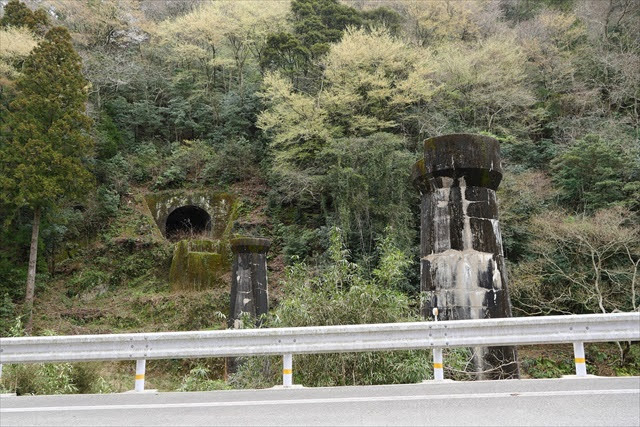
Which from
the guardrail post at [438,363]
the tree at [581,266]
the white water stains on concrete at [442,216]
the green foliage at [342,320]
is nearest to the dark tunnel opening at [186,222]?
the tree at [581,266]

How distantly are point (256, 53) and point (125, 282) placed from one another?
61.5ft

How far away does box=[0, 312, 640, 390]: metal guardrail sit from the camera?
14.9 ft

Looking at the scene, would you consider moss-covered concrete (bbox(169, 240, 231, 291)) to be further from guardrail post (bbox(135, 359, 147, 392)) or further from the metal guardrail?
the metal guardrail

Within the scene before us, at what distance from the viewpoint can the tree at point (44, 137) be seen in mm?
19328

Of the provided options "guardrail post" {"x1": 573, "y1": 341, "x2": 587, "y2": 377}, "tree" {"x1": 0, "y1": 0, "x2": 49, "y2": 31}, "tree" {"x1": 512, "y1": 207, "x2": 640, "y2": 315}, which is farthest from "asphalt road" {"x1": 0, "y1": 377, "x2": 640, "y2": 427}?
"tree" {"x1": 0, "y1": 0, "x2": 49, "y2": 31}

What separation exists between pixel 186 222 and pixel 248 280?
52.2 ft

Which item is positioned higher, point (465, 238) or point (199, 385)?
point (465, 238)

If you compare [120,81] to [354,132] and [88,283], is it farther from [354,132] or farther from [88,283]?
[354,132]

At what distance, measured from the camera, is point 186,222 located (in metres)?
28.5

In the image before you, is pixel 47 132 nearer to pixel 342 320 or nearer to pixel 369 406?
pixel 342 320

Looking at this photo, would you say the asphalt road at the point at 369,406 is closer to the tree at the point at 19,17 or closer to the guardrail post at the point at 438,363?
the guardrail post at the point at 438,363

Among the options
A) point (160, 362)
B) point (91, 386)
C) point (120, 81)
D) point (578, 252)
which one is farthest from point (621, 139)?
point (120, 81)

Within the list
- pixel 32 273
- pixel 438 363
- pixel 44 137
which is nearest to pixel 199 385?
pixel 438 363

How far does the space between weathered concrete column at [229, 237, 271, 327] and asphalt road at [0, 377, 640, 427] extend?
8.56 m
